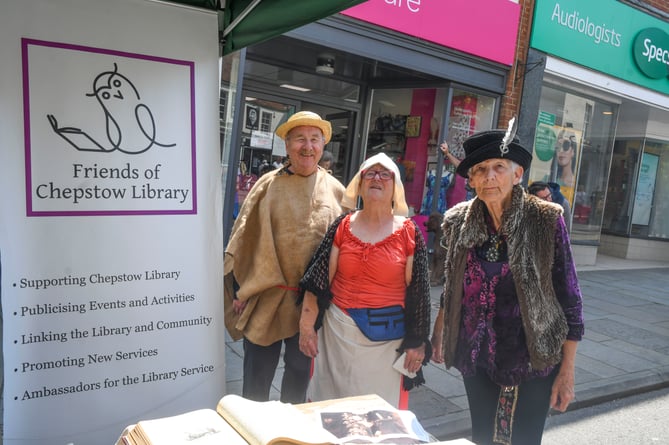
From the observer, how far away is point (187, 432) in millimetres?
1126

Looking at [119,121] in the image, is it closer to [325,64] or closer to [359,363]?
[359,363]

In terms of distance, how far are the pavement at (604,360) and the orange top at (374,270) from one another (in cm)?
164

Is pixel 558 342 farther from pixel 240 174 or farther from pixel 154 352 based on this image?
pixel 240 174

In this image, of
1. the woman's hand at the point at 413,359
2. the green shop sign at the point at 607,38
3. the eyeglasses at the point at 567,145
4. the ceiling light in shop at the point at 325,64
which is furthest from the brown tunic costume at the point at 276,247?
the eyeglasses at the point at 567,145

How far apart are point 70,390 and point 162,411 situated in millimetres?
349

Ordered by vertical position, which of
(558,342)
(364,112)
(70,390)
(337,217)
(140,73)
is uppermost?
(364,112)

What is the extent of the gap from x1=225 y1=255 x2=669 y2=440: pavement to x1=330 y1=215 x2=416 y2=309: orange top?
5.37ft

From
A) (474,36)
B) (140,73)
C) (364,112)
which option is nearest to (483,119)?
(474,36)

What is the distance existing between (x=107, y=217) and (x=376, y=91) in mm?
6796

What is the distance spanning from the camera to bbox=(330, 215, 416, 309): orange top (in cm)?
241

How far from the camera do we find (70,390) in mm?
1799

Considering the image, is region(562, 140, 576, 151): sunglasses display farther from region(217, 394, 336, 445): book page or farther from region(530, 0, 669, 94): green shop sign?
region(217, 394, 336, 445): book page

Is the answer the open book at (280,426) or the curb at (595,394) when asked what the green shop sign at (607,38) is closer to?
the curb at (595,394)

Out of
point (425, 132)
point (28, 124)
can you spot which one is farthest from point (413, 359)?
point (425, 132)
